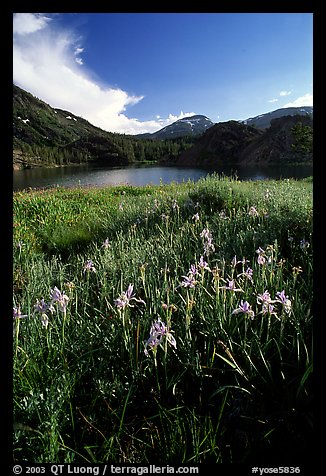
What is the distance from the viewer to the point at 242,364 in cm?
165

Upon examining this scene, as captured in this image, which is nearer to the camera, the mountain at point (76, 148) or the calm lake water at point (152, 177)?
the calm lake water at point (152, 177)

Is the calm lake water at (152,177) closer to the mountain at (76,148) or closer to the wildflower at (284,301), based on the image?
the wildflower at (284,301)

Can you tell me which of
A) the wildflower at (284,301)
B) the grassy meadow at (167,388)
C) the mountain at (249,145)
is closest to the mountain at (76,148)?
the mountain at (249,145)

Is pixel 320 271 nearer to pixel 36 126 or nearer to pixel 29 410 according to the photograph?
pixel 29 410

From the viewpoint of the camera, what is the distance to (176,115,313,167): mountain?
6896cm

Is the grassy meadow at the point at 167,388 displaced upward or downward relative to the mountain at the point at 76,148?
downward

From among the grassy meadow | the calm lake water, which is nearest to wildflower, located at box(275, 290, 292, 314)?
the grassy meadow

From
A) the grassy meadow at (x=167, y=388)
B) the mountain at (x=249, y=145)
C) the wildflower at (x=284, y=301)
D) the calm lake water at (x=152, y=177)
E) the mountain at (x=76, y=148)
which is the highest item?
the mountain at (x=76, y=148)

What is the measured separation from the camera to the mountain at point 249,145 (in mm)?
68963

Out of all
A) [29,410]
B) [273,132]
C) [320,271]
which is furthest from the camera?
[273,132]
